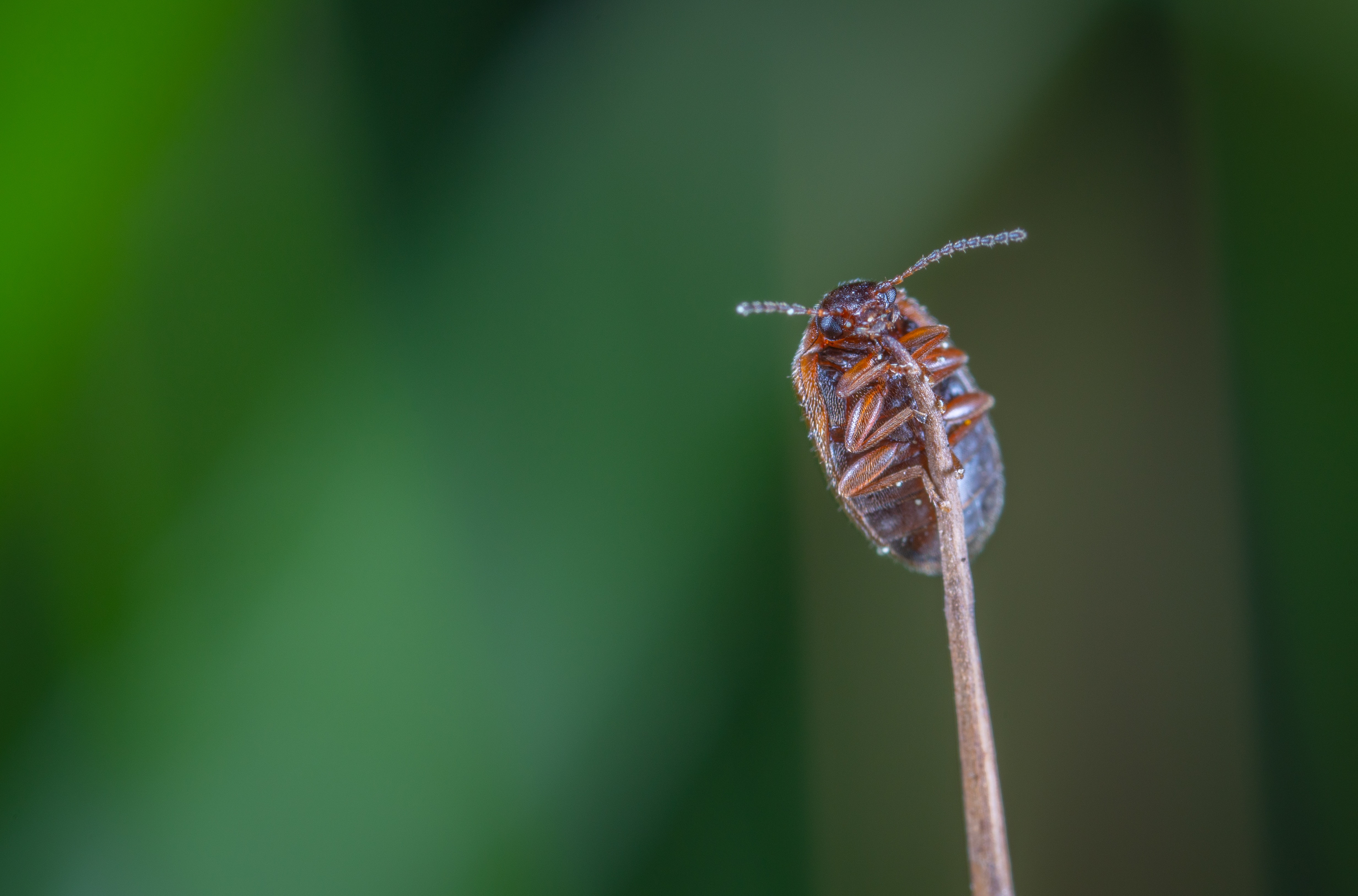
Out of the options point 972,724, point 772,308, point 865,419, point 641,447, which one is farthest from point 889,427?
point 641,447

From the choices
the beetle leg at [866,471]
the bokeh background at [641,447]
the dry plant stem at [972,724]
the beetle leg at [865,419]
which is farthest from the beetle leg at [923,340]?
the bokeh background at [641,447]

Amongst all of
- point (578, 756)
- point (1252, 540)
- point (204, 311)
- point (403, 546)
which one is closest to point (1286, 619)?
point (1252, 540)

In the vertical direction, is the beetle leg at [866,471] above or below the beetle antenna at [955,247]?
below

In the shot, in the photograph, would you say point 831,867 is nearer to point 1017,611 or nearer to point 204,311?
point 1017,611

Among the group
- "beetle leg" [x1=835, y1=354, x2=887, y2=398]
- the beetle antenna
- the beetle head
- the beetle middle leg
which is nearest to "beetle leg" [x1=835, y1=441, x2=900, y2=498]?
the beetle middle leg

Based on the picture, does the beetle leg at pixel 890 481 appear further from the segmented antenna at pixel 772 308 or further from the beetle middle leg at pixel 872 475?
the segmented antenna at pixel 772 308

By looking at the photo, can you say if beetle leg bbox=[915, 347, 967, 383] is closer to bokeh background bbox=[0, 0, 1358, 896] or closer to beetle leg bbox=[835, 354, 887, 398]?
beetle leg bbox=[835, 354, 887, 398]

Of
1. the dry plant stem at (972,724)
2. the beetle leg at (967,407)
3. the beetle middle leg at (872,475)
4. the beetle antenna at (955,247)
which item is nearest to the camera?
the dry plant stem at (972,724)

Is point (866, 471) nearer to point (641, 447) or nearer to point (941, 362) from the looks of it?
point (941, 362)
